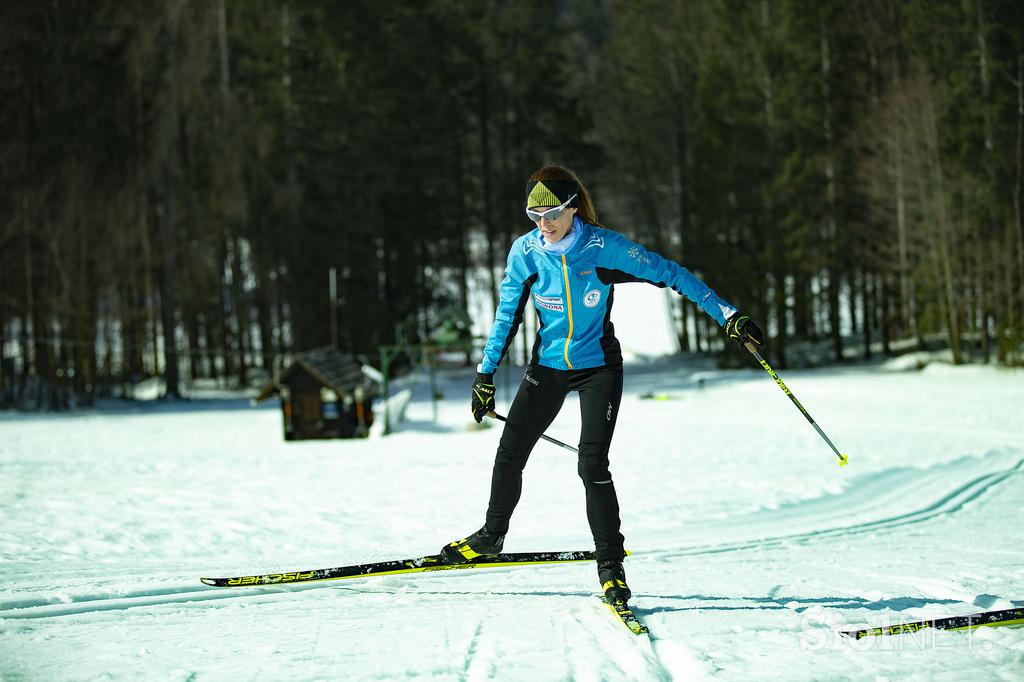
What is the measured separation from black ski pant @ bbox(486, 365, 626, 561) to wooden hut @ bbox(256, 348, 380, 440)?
35.1 ft

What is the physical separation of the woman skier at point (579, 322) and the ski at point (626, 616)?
0.11 feet

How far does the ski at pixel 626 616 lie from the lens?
3873 mm

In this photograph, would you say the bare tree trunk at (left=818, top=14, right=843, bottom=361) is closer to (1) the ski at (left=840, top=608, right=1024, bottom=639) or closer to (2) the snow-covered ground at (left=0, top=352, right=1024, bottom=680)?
(2) the snow-covered ground at (left=0, top=352, right=1024, bottom=680)

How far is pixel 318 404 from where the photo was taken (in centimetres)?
1500

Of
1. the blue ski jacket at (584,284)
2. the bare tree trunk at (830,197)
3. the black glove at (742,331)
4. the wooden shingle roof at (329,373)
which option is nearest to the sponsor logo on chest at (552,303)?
the blue ski jacket at (584,284)

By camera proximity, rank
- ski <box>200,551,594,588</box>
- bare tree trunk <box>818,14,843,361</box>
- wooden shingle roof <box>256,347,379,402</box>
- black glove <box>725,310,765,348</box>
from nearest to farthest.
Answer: black glove <box>725,310,765,348</box> < ski <box>200,551,594,588</box> < wooden shingle roof <box>256,347,379,402</box> < bare tree trunk <box>818,14,843,361</box>

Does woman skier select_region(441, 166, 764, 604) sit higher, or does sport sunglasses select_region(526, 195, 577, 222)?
sport sunglasses select_region(526, 195, 577, 222)

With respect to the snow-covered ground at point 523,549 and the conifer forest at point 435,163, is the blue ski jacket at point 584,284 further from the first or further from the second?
the conifer forest at point 435,163

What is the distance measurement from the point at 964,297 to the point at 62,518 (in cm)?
2261

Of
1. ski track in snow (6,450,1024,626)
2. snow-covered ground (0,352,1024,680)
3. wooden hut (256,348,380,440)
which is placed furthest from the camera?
wooden hut (256,348,380,440)

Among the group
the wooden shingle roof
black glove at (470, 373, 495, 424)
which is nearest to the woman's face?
black glove at (470, 373, 495, 424)

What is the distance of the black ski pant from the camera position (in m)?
4.29

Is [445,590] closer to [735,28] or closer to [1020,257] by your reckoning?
[1020,257]

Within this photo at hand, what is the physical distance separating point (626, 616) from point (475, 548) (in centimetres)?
98
